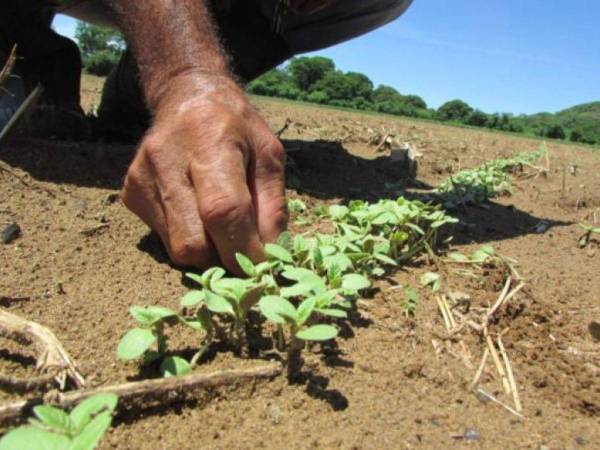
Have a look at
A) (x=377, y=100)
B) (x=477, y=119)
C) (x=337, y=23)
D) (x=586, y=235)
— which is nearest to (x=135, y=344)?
(x=586, y=235)

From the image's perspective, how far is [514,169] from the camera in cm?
362

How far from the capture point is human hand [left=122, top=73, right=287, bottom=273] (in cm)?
123

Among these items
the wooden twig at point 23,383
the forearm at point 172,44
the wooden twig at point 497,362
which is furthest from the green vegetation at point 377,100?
the wooden twig at point 23,383

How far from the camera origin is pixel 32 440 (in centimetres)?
59

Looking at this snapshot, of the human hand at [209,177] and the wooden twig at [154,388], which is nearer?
the wooden twig at [154,388]

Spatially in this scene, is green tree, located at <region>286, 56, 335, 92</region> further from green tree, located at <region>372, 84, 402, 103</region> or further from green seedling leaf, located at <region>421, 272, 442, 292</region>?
green seedling leaf, located at <region>421, 272, 442, 292</region>

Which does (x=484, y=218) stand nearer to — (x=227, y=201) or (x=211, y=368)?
(x=227, y=201)

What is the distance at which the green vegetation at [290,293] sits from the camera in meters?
0.98

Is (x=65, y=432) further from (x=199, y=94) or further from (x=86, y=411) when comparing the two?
(x=199, y=94)

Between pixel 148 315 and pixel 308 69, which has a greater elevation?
pixel 308 69

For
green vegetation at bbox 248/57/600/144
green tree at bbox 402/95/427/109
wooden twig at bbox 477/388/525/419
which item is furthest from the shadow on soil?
green tree at bbox 402/95/427/109

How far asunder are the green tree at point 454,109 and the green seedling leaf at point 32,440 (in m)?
10.8

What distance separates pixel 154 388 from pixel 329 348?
0.38 m

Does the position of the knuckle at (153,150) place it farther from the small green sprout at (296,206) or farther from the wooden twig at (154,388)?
the small green sprout at (296,206)
